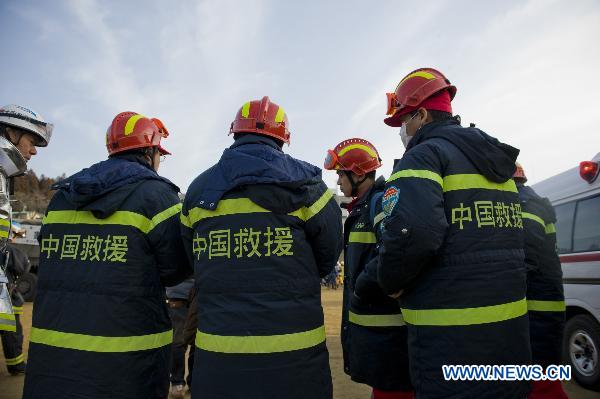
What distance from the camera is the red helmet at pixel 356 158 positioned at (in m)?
4.00

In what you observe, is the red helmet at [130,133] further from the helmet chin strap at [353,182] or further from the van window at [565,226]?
the van window at [565,226]

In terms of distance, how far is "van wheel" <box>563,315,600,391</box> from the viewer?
4.90 m

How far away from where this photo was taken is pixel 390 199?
218cm

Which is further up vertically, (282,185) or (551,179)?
(551,179)

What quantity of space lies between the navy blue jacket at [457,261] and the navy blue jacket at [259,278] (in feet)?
1.46

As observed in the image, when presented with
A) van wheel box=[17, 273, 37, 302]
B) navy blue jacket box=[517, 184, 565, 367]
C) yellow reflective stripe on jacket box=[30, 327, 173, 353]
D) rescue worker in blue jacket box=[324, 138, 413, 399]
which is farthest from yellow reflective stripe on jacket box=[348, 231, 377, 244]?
van wheel box=[17, 273, 37, 302]

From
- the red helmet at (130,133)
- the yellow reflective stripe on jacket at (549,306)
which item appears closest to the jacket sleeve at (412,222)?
the red helmet at (130,133)

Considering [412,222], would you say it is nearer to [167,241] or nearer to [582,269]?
[167,241]

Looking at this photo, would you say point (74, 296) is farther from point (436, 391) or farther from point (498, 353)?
point (498, 353)

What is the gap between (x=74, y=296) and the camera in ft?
8.05

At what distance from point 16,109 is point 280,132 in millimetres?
2694

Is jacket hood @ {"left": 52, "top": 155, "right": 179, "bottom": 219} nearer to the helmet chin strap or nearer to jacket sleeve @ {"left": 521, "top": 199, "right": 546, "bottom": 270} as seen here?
the helmet chin strap

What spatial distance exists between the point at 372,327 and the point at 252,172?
1490 mm

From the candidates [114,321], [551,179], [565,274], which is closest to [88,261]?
[114,321]
